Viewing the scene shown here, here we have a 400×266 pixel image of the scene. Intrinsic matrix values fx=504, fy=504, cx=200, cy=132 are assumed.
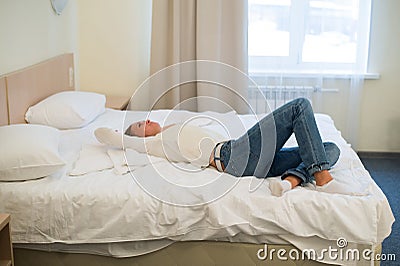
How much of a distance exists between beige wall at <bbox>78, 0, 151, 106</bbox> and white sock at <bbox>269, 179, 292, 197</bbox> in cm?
238

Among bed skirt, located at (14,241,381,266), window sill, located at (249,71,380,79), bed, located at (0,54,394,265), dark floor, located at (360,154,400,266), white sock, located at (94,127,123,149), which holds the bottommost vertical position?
dark floor, located at (360,154,400,266)

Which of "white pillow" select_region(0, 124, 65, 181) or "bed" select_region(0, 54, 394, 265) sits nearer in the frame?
"bed" select_region(0, 54, 394, 265)

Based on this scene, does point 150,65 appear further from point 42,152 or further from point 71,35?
point 42,152

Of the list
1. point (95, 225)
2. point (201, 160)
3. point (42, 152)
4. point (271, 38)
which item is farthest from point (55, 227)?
point (271, 38)

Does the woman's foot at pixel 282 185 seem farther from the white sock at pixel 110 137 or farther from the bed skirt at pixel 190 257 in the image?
the white sock at pixel 110 137

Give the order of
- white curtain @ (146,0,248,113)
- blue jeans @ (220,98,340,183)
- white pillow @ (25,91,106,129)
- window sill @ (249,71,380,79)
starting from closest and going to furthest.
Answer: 1. blue jeans @ (220,98,340,183)
2. white pillow @ (25,91,106,129)
3. white curtain @ (146,0,248,113)
4. window sill @ (249,71,380,79)

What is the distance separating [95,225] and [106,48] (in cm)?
242

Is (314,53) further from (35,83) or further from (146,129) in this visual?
(35,83)

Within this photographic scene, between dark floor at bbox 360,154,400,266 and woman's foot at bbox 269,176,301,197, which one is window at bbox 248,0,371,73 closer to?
dark floor at bbox 360,154,400,266

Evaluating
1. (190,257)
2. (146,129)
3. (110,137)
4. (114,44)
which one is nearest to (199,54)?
(114,44)

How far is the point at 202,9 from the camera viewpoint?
3.94m

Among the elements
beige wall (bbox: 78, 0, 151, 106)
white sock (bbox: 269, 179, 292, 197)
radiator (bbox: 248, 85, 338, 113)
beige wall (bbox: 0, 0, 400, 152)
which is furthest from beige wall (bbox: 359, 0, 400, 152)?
white sock (bbox: 269, 179, 292, 197)

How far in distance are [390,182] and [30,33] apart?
2.76 m

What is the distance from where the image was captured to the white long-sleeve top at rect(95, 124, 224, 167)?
2.43m
